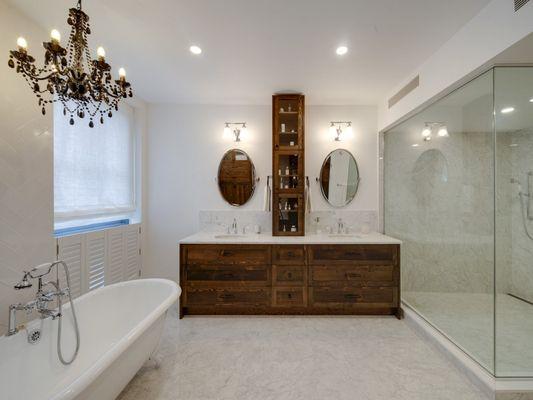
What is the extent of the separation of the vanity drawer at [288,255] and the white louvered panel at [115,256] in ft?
5.88

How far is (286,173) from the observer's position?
312cm

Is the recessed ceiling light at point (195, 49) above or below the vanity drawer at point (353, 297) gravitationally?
above

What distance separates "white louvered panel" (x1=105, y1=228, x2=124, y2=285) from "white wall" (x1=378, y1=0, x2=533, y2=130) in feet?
11.6

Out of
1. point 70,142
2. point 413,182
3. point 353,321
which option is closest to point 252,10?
point 70,142

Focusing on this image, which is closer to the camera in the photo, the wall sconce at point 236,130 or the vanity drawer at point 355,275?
the vanity drawer at point 355,275

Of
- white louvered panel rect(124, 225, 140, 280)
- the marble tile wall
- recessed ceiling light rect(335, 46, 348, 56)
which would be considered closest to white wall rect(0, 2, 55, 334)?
white louvered panel rect(124, 225, 140, 280)

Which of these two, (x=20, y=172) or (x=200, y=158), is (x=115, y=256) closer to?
(x=20, y=172)

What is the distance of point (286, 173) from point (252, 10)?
181cm

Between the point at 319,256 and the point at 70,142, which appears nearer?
the point at 70,142

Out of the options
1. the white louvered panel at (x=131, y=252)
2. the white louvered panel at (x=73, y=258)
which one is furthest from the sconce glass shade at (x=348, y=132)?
the white louvered panel at (x=73, y=258)

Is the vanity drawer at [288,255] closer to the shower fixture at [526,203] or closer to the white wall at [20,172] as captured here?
the white wall at [20,172]

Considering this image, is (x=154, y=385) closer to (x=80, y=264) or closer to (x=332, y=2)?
(x=80, y=264)

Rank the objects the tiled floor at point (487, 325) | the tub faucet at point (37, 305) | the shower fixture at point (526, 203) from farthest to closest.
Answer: the shower fixture at point (526, 203) < the tiled floor at point (487, 325) < the tub faucet at point (37, 305)

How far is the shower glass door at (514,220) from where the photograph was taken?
5.80 feet
